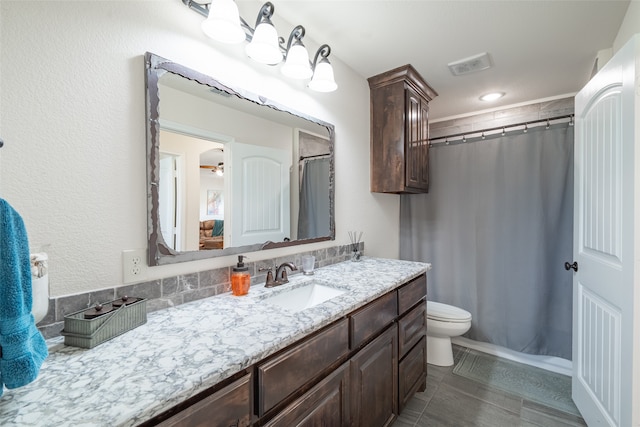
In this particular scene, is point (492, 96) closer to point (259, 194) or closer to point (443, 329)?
point (443, 329)

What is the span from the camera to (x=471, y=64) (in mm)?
1990

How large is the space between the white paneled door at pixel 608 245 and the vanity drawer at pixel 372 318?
0.98 meters

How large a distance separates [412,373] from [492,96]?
2383mm

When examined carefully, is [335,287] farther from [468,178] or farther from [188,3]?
[468,178]

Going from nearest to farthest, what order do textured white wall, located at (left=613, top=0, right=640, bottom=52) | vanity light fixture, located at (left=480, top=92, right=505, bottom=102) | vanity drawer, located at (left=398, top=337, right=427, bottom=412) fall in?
1. textured white wall, located at (left=613, top=0, right=640, bottom=52)
2. vanity drawer, located at (left=398, top=337, right=427, bottom=412)
3. vanity light fixture, located at (left=480, top=92, right=505, bottom=102)

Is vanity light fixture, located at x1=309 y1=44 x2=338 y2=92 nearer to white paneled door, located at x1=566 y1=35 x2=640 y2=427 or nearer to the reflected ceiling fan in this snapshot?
the reflected ceiling fan

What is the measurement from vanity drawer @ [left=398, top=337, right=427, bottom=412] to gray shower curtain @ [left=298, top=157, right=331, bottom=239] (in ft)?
2.93

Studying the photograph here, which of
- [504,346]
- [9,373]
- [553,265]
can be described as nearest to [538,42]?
[553,265]

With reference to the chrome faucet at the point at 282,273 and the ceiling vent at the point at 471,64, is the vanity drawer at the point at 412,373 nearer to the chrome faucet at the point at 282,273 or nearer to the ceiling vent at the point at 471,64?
the chrome faucet at the point at 282,273

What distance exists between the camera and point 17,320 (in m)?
0.54

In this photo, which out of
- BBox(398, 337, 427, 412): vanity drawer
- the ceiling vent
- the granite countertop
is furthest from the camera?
the ceiling vent

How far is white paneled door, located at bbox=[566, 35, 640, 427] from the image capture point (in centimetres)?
116

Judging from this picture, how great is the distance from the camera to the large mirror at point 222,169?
1.06 metres

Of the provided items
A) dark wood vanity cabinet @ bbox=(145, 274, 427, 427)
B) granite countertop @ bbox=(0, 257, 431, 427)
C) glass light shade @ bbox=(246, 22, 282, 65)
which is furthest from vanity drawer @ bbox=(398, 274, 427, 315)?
glass light shade @ bbox=(246, 22, 282, 65)
